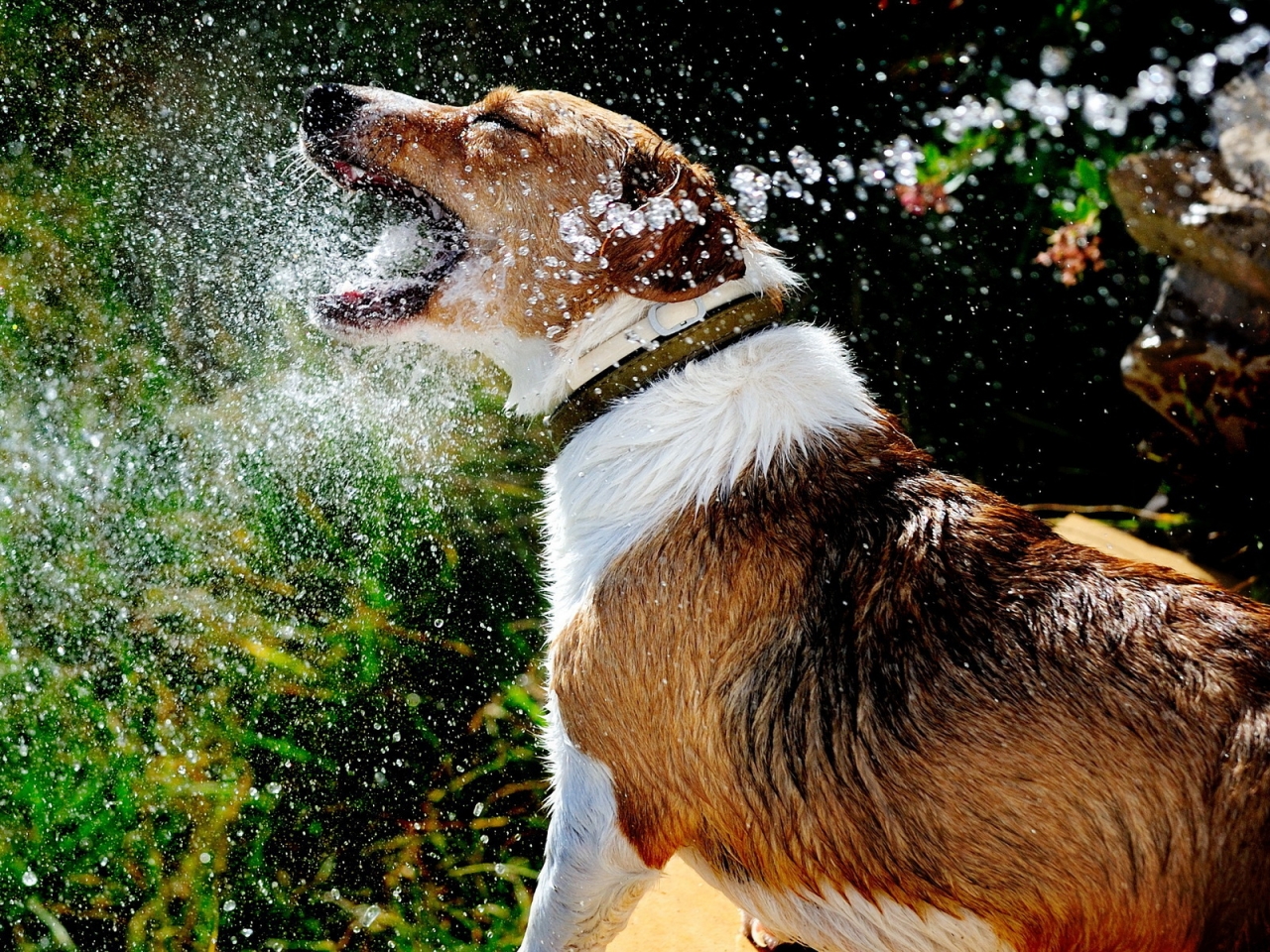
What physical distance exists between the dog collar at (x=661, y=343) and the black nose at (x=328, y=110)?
88 centimetres

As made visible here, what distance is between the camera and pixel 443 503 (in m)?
4.22

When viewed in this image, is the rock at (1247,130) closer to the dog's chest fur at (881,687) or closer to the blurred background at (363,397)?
the blurred background at (363,397)

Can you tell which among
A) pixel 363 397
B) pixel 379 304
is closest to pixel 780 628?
pixel 379 304

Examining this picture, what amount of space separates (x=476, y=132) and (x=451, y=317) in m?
0.47

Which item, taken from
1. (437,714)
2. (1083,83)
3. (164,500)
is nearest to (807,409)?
(437,714)

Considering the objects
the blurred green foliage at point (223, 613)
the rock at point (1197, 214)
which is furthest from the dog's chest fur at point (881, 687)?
the rock at point (1197, 214)

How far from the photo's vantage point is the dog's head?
2359 mm

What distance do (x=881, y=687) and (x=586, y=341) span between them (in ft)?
3.20

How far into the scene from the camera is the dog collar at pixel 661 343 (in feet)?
7.77

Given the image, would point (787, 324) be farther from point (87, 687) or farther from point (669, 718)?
point (87, 687)

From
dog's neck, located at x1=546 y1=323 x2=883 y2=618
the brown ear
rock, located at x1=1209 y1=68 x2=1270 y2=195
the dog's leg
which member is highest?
rock, located at x1=1209 y1=68 x2=1270 y2=195

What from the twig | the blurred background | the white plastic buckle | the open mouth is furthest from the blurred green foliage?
the twig

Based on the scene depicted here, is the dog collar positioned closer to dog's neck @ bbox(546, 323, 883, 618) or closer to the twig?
dog's neck @ bbox(546, 323, 883, 618)

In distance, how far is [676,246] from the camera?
2336mm
